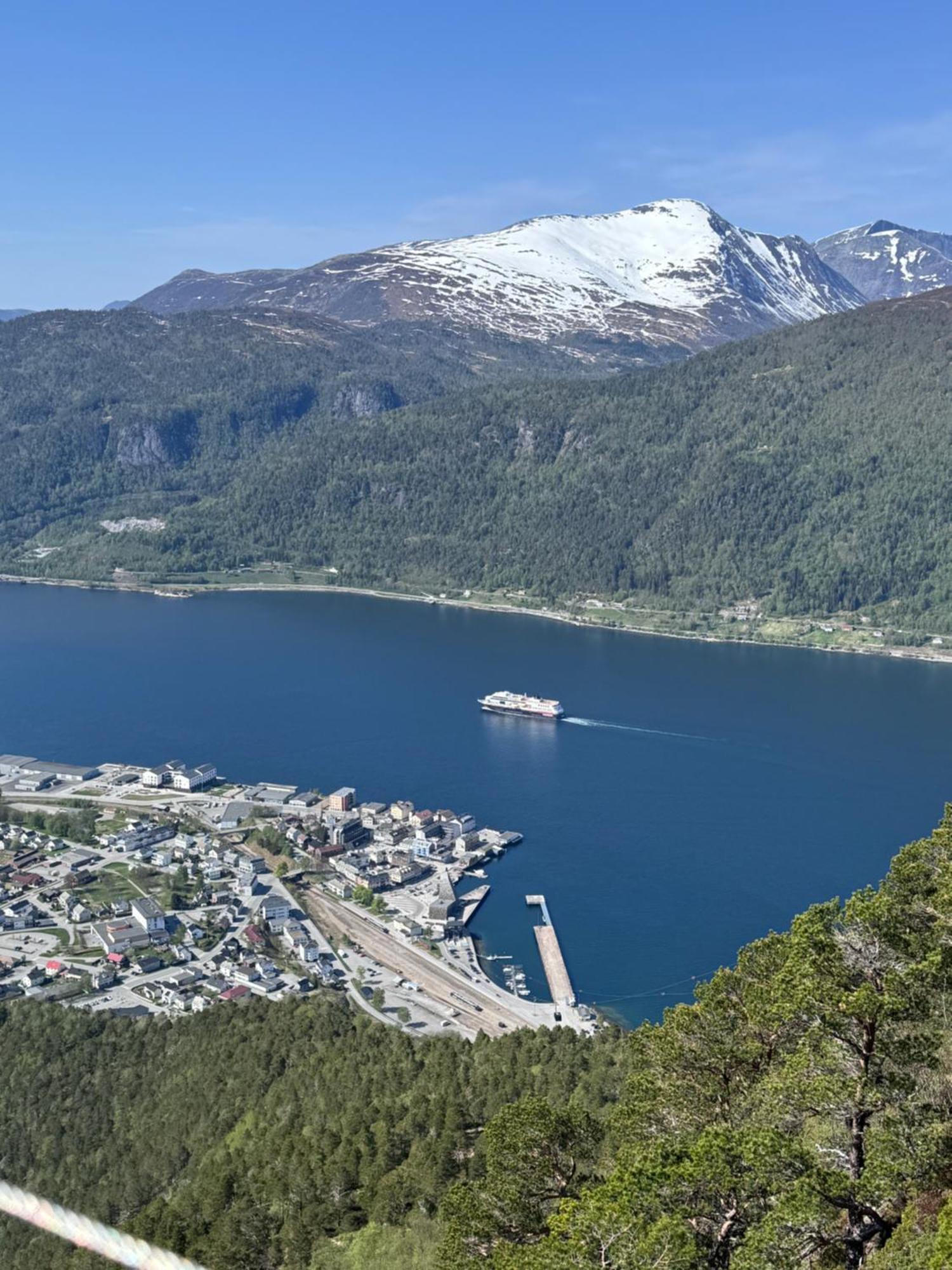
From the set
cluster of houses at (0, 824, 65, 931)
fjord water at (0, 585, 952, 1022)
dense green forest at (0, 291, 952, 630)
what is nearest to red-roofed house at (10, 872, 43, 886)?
cluster of houses at (0, 824, 65, 931)

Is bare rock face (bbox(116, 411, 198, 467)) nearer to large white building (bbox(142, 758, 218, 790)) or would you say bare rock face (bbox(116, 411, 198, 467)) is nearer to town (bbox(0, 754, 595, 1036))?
town (bbox(0, 754, 595, 1036))

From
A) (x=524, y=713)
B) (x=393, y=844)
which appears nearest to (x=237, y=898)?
(x=393, y=844)

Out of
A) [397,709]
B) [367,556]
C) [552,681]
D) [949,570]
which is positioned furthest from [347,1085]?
[367,556]

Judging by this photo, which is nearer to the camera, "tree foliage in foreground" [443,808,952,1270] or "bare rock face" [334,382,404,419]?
"tree foliage in foreground" [443,808,952,1270]

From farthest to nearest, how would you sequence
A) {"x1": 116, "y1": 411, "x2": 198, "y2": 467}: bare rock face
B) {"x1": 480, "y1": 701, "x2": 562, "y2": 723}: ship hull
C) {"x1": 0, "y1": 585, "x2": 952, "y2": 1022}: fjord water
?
{"x1": 116, "y1": 411, "x2": 198, "y2": 467}: bare rock face < {"x1": 480, "y1": 701, "x2": 562, "y2": 723}: ship hull < {"x1": 0, "y1": 585, "x2": 952, "y2": 1022}: fjord water

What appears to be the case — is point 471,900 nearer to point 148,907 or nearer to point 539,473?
point 148,907

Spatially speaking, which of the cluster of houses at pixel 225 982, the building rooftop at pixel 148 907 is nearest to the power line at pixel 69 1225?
the cluster of houses at pixel 225 982
